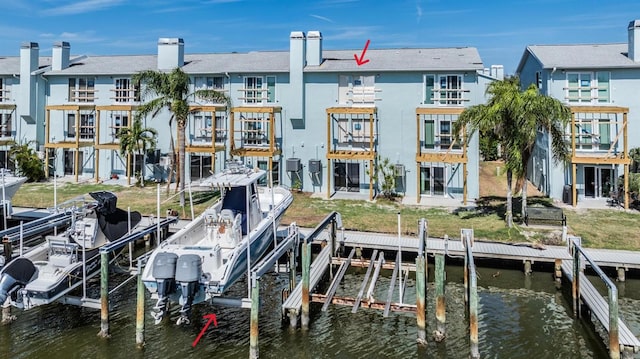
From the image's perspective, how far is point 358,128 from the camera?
27781mm

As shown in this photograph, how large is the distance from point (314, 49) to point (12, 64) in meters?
22.6

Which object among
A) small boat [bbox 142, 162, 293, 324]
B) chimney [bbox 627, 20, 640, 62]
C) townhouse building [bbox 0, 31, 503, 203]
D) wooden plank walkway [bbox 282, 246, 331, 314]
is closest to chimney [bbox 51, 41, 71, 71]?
townhouse building [bbox 0, 31, 503, 203]

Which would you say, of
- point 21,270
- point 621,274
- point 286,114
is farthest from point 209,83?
point 621,274

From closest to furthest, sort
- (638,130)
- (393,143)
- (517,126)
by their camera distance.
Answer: (517,126)
(638,130)
(393,143)

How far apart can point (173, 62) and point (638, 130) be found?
27.4 m

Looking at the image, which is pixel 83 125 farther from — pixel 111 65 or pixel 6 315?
pixel 6 315

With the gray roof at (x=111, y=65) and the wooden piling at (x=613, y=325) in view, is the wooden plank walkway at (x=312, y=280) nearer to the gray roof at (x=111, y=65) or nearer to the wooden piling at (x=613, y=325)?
the wooden piling at (x=613, y=325)

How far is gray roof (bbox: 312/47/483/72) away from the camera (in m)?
26.6

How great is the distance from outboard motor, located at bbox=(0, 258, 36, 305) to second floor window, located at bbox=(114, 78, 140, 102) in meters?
20.8

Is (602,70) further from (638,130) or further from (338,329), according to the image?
(338,329)

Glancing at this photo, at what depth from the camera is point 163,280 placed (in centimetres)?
1124

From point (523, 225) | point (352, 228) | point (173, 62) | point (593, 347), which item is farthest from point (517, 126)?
point (173, 62)

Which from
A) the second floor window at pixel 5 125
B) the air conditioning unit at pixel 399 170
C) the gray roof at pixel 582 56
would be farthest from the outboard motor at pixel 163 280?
the second floor window at pixel 5 125

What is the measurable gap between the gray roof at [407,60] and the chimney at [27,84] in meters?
18.9
